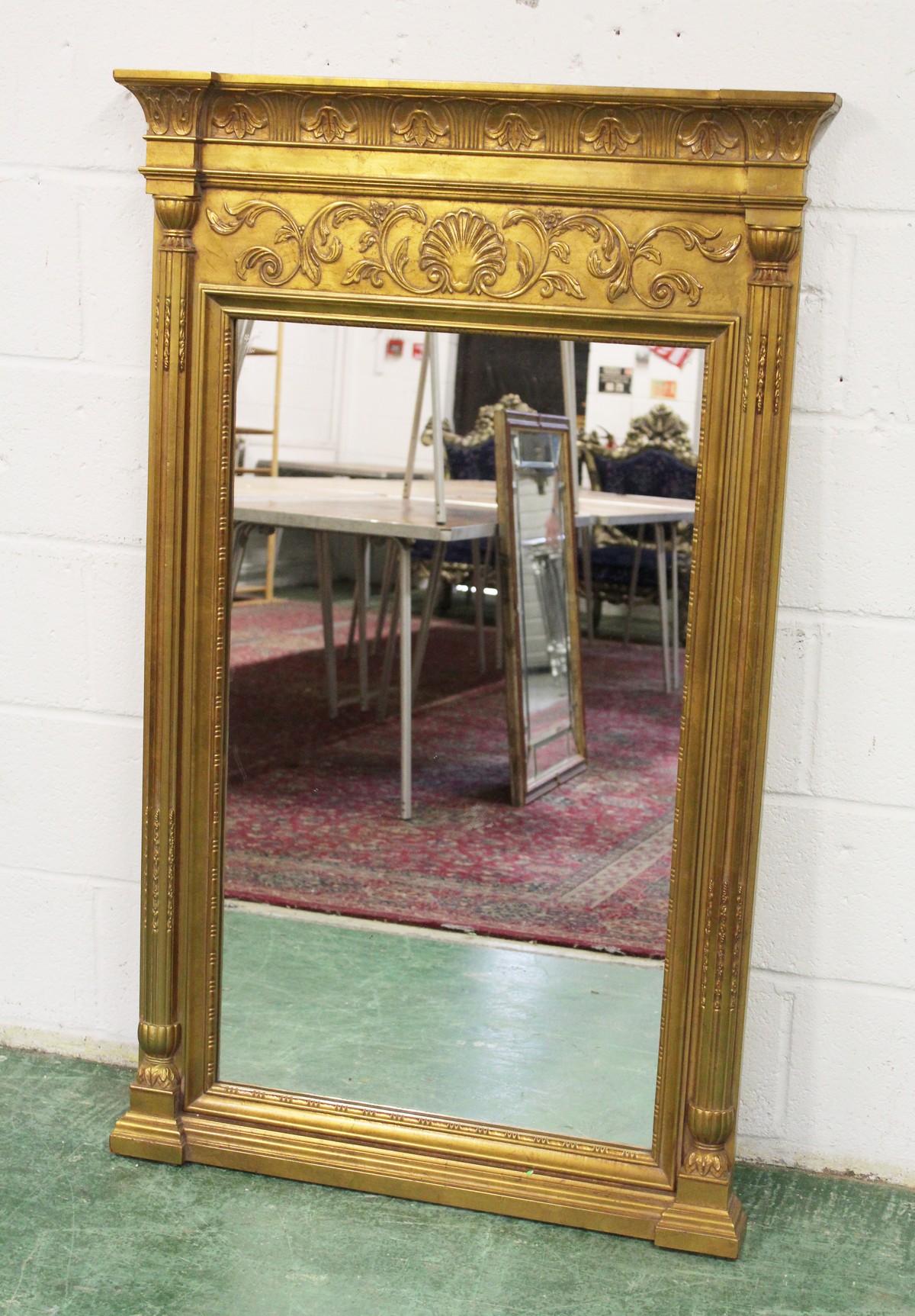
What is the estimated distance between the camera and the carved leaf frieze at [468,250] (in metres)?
1.67

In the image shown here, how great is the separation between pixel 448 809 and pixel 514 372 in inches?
33.9

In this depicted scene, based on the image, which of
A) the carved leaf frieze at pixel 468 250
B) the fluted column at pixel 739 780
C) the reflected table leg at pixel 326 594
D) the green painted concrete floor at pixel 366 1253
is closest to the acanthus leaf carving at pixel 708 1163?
the fluted column at pixel 739 780

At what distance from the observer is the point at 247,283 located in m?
1.78

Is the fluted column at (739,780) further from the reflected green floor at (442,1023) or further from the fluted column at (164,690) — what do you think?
the fluted column at (164,690)

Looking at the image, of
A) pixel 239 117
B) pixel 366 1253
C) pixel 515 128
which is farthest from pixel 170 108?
pixel 366 1253

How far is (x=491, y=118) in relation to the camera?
66.0 inches

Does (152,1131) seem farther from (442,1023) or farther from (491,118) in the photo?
(491,118)

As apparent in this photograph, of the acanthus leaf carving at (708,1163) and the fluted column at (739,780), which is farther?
the acanthus leaf carving at (708,1163)

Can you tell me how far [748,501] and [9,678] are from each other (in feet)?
3.71

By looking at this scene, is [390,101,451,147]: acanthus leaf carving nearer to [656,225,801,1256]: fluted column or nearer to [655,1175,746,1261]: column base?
[656,225,801,1256]: fluted column

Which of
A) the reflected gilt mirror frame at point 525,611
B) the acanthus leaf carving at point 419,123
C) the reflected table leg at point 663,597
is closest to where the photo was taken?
the acanthus leaf carving at point 419,123

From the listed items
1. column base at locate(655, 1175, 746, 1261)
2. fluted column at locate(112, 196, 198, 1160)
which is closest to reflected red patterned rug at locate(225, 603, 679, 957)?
fluted column at locate(112, 196, 198, 1160)

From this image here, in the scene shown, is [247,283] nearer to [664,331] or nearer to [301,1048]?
[664,331]

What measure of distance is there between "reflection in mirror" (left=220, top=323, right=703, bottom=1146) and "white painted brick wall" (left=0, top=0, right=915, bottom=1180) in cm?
18
